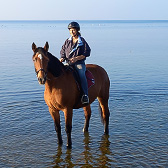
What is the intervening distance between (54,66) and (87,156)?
8.99ft

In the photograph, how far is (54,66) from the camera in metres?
7.82

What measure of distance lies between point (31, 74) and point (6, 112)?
9043 millimetres

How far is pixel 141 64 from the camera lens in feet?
83.2

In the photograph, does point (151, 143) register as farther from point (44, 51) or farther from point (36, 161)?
point (44, 51)

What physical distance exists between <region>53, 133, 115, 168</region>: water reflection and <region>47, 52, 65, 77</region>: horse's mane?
235 cm

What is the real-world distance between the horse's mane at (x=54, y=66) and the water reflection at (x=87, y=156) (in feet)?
7.72

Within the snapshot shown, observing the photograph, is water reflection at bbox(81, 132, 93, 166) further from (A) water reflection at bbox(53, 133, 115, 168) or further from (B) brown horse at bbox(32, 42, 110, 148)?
(B) brown horse at bbox(32, 42, 110, 148)

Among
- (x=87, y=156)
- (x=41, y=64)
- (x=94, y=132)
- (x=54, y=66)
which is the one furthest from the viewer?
(x=94, y=132)

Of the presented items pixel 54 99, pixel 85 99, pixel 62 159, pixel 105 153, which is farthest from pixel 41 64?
pixel 105 153

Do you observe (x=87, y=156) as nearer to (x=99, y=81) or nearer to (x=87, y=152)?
(x=87, y=152)

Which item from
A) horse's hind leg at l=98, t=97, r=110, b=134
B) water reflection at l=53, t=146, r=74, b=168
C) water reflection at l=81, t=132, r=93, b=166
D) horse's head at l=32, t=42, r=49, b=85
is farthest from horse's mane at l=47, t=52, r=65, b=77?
horse's hind leg at l=98, t=97, r=110, b=134

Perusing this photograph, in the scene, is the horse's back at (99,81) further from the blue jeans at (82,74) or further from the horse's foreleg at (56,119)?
the horse's foreleg at (56,119)

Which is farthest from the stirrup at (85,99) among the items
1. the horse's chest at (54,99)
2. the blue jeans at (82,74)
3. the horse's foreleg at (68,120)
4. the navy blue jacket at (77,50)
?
the navy blue jacket at (77,50)

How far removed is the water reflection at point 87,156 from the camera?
25.8 ft
